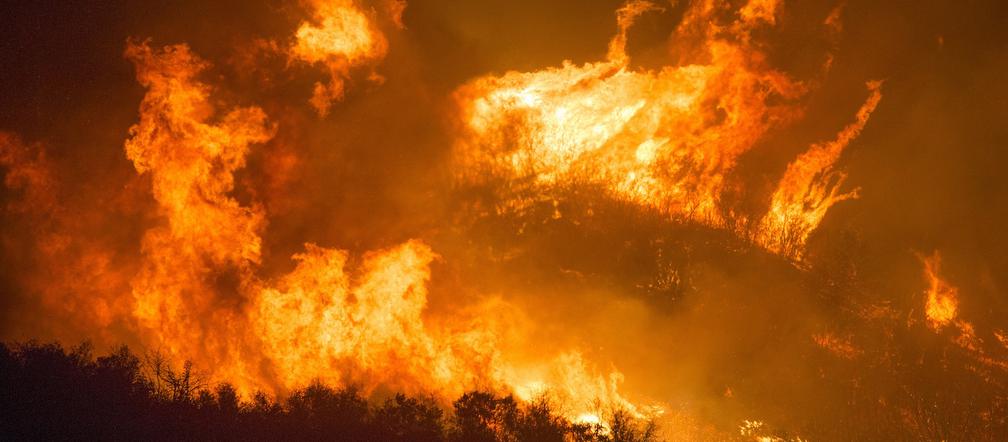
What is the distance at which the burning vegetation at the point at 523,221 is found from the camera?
970cm

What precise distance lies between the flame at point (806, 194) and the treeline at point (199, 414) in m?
4.98

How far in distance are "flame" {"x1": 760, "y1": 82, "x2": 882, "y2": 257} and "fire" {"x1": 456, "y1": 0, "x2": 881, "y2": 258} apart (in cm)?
2

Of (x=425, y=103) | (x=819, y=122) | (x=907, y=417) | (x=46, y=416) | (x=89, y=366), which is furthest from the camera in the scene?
(x=425, y=103)

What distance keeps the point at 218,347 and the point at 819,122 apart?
12.0 metres

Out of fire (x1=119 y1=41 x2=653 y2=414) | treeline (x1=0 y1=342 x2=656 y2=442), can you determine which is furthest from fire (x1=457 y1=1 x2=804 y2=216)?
treeline (x1=0 y1=342 x2=656 y2=442)

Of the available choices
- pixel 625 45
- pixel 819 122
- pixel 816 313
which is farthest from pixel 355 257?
pixel 819 122

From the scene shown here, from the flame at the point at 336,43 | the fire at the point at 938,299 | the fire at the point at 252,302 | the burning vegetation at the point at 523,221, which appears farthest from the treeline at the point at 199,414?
the fire at the point at 938,299

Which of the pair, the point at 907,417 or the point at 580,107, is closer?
the point at 907,417

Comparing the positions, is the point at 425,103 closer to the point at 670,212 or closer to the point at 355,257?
the point at 355,257

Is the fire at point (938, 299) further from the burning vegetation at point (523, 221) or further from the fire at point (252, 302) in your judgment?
the fire at point (252, 302)

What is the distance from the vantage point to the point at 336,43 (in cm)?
1099

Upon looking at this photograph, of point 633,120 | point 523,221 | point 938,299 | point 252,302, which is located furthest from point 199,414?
point 938,299

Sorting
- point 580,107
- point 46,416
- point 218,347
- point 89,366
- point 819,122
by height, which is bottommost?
point 46,416

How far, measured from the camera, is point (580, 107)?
39.1 ft
